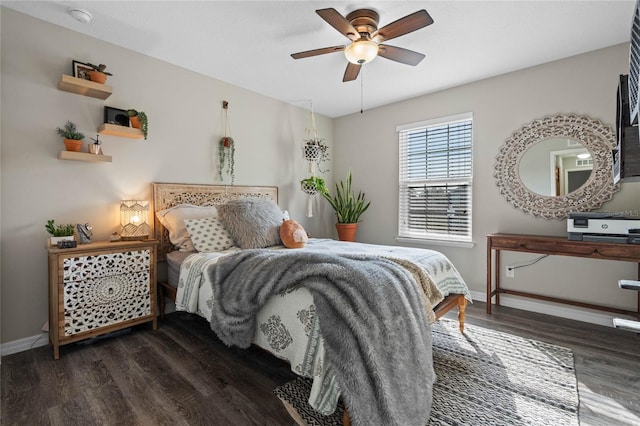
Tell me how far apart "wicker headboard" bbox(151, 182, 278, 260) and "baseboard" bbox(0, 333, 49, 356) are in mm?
1024

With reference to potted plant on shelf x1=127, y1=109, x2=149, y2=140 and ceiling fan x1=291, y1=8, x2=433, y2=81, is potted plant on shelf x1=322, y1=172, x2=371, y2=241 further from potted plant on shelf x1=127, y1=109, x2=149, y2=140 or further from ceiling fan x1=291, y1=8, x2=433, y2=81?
potted plant on shelf x1=127, y1=109, x2=149, y2=140

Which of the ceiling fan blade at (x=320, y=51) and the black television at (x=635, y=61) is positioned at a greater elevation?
the ceiling fan blade at (x=320, y=51)

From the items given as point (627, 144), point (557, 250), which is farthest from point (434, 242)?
point (627, 144)

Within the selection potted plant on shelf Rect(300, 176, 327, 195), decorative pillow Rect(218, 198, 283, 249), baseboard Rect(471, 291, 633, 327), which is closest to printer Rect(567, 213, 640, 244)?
baseboard Rect(471, 291, 633, 327)

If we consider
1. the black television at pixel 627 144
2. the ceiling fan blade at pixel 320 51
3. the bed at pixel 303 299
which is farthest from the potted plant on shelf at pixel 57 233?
the black television at pixel 627 144

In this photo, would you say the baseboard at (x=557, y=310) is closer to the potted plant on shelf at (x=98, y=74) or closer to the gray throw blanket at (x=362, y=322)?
the gray throw blanket at (x=362, y=322)

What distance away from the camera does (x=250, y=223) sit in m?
2.82

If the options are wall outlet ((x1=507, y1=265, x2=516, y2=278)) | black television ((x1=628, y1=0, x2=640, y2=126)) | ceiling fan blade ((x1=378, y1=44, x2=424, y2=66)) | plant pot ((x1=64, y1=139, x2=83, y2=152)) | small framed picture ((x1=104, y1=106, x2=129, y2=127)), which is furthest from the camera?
wall outlet ((x1=507, y1=265, x2=516, y2=278))

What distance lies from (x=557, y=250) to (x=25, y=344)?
4507 mm

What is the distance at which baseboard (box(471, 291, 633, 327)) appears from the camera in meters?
2.84

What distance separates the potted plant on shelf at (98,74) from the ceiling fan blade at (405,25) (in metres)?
2.26

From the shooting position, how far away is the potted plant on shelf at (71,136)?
2.44 metres

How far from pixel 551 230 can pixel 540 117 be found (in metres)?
1.18

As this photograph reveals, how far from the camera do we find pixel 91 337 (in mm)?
2445
